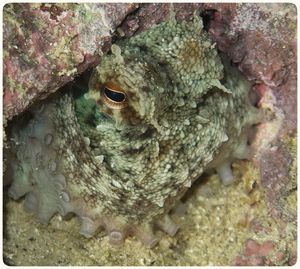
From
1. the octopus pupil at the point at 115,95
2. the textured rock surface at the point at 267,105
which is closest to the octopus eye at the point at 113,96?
the octopus pupil at the point at 115,95

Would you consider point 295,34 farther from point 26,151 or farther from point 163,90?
point 26,151

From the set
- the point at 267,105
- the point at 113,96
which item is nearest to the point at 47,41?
the point at 113,96

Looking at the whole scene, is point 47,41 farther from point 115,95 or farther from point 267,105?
point 267,105

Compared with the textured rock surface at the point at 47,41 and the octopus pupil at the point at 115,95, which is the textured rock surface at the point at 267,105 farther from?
the octopus pupil at the point at 115,95

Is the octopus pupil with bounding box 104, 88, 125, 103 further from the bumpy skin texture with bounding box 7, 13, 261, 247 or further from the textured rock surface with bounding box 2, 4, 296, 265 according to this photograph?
the textured rock surface with bounding box 2, 4, 296, 265

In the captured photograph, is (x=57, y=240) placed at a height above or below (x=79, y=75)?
below

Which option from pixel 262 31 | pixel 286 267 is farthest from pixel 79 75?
pixel 286 267

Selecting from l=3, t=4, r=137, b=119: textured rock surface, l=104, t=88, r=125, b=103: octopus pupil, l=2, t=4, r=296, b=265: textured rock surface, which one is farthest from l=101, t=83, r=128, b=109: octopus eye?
l=2, t=4, r=296, b=265: textured rock surface
